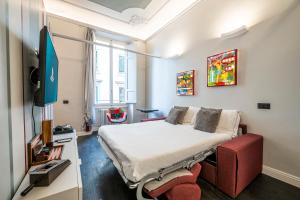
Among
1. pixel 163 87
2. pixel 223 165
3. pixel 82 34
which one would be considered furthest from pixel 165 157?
pixel 82 34

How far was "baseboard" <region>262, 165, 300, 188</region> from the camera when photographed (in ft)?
6.25

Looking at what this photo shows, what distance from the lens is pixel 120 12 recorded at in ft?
13.0

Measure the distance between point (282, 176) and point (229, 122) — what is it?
1013 mm

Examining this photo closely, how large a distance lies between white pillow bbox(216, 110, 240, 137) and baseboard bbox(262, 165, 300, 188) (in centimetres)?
70

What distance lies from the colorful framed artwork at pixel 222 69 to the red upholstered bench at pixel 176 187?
195 centimetres

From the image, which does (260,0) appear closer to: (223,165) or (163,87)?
(223,165)

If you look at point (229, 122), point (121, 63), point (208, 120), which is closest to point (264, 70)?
point (229, 122)

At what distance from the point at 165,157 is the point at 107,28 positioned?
186 inches

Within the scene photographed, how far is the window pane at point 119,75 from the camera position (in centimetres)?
553

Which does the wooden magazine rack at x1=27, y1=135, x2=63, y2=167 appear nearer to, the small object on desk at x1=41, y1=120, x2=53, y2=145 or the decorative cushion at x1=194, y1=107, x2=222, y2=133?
the small object on desk at x1=41, y1=120, x2=53, y2=145

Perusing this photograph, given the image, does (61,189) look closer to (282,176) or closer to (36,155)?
(36,155)

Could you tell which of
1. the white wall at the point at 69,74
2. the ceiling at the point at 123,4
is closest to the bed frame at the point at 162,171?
the white wall at the point at 69,74

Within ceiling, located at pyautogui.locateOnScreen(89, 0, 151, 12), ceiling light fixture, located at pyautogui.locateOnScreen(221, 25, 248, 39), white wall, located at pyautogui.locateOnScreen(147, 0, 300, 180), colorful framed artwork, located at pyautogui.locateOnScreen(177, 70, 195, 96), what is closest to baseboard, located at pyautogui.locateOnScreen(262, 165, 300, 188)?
white wall, located at pyautogui.locateOnScreen(147, 0, 300, 180)

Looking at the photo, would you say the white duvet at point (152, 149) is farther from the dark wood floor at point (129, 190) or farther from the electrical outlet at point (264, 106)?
the electrical outlet at point (264, 106)
